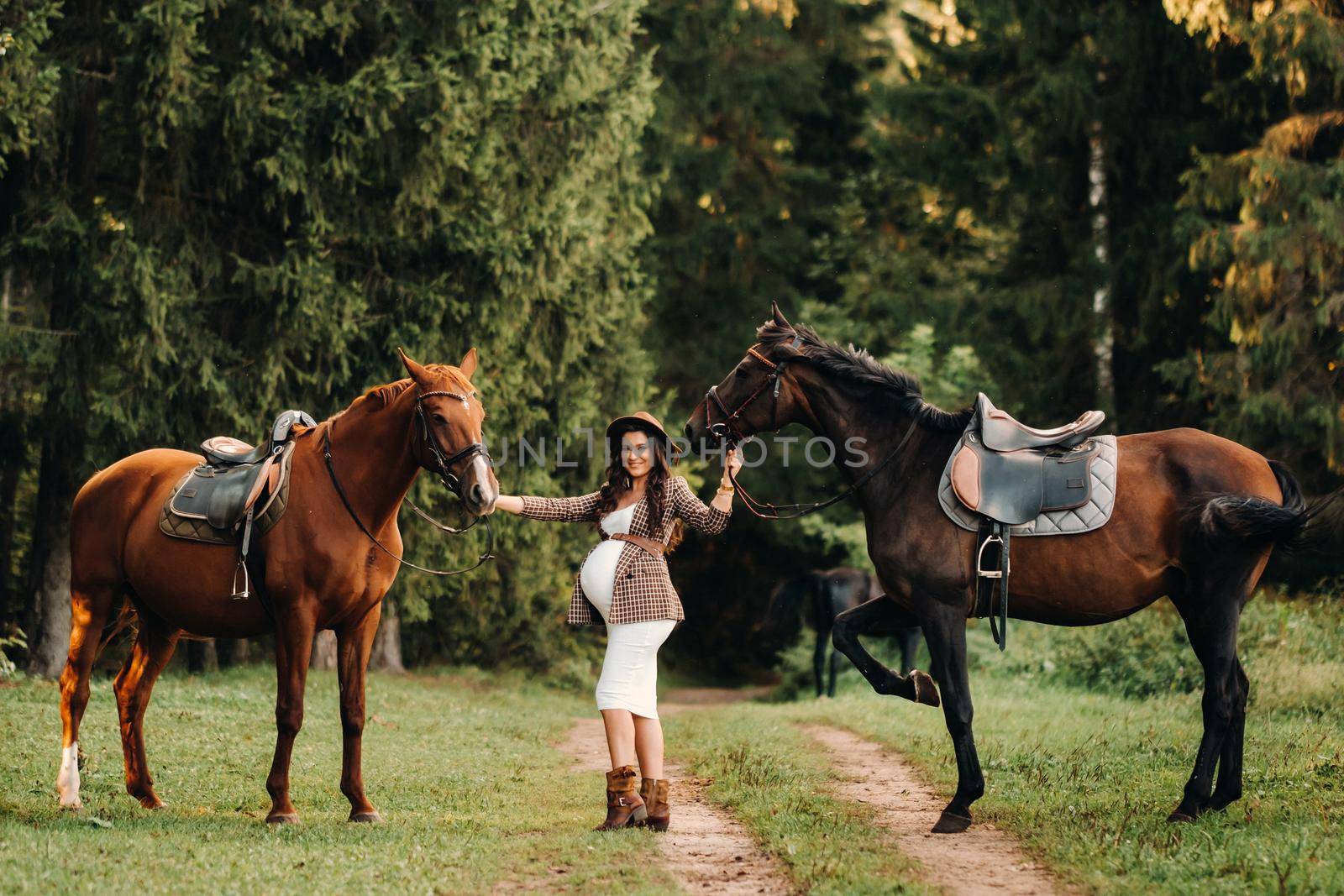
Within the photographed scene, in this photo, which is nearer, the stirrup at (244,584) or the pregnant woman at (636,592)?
the pregnant woman at (636,592)

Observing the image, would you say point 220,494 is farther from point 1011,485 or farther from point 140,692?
point 1011,485

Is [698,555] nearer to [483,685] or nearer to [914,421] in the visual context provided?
[483,685]

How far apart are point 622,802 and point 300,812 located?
2069 mm

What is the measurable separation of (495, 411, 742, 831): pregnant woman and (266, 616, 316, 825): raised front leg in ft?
4.63

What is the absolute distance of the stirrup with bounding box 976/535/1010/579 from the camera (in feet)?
24.0

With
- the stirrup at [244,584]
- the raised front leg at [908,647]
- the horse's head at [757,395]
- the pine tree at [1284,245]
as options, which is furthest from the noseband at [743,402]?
the pine tree at [1284,245]

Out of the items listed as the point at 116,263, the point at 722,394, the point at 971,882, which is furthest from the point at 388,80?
the point at 971,882

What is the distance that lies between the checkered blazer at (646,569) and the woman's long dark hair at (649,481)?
31mm

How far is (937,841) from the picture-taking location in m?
6.75

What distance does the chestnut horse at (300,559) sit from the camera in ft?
23.6

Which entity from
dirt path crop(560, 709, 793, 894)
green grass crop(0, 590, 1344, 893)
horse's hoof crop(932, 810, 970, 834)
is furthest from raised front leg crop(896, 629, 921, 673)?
horse's hoof crop(932, 810, 970, 834)

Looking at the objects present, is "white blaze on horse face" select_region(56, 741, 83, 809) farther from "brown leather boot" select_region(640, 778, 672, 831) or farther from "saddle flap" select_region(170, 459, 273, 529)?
"brown leather boot" select_region(640, 778, 672, 831)

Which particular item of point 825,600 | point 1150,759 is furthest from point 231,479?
point 825,600

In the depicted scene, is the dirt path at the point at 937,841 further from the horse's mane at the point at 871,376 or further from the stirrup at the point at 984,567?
the horse's mane at the point at 871,376
